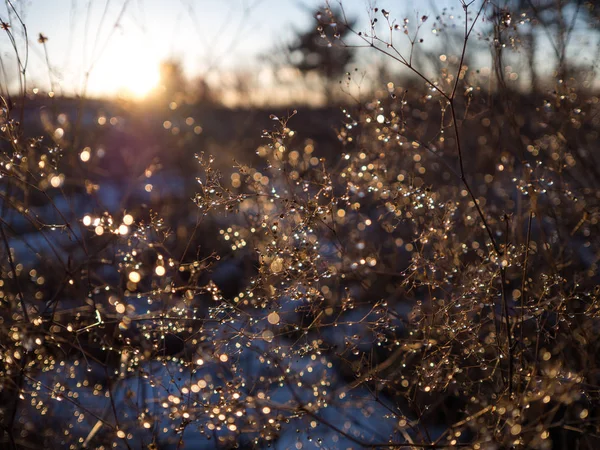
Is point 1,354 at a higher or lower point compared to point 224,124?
lower

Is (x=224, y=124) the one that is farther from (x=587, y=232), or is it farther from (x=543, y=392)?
(x=543, y=392)

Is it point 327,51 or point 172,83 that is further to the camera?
point 327,51

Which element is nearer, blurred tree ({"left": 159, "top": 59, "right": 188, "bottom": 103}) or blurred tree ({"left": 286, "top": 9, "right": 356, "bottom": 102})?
blurred tree ({"left": 286, "top": 9, "right": 356, "bottom": 102})

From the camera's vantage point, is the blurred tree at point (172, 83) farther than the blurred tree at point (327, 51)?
Yes

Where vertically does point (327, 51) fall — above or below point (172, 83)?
above

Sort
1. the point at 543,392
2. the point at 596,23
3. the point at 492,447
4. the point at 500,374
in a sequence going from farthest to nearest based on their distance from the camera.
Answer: the point at 596,23 < the point at 500,374 < the point at 492,447 < the point at 543,392

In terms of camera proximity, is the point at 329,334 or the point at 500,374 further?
the point at 329,334

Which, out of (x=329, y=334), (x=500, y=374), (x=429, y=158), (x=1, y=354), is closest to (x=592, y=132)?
(x=429, y=158)

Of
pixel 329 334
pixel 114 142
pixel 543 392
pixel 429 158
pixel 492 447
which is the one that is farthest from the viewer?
pixel 114 142
